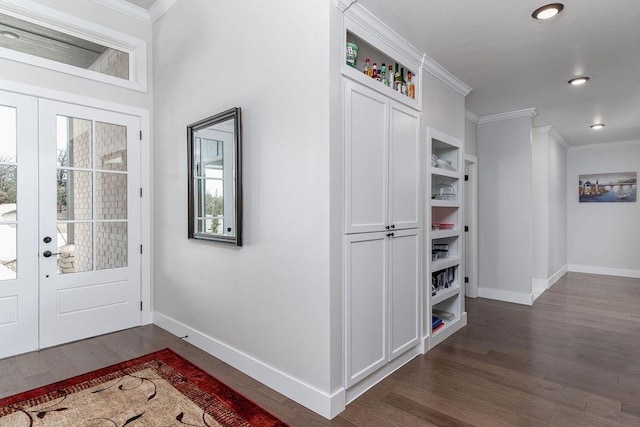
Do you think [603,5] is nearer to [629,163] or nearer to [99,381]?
[99,381]

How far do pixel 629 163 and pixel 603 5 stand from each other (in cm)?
596

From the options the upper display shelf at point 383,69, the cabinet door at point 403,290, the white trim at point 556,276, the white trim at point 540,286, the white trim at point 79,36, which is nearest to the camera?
the upper display shelf at point 383,69

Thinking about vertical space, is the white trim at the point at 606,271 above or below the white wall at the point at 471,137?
below

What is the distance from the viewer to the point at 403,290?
2.80 m

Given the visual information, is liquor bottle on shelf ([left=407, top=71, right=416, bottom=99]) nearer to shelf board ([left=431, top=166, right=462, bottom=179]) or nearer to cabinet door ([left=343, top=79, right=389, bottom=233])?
cabinet door ([left=343, top=79, right=389, bottom=233])

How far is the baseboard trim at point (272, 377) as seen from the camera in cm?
209

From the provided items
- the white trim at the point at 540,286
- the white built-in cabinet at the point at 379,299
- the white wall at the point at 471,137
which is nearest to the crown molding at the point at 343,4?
the white built-in cabinet at the point at 379,299

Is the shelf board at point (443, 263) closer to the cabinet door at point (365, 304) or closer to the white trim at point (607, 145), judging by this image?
the cabinet door at point (365, 304)

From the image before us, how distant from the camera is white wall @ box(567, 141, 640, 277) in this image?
6574mm

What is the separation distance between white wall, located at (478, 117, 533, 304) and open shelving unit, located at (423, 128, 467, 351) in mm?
1414

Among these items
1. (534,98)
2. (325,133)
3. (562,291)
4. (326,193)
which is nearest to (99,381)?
(326,193)

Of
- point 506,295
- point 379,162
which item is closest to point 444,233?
point 379,162

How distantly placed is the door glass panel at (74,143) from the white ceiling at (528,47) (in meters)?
1.39

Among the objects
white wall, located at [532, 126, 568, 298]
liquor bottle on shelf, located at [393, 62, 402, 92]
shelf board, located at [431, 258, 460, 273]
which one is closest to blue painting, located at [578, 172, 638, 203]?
white wall, located at [532, 126, 568, 298]
